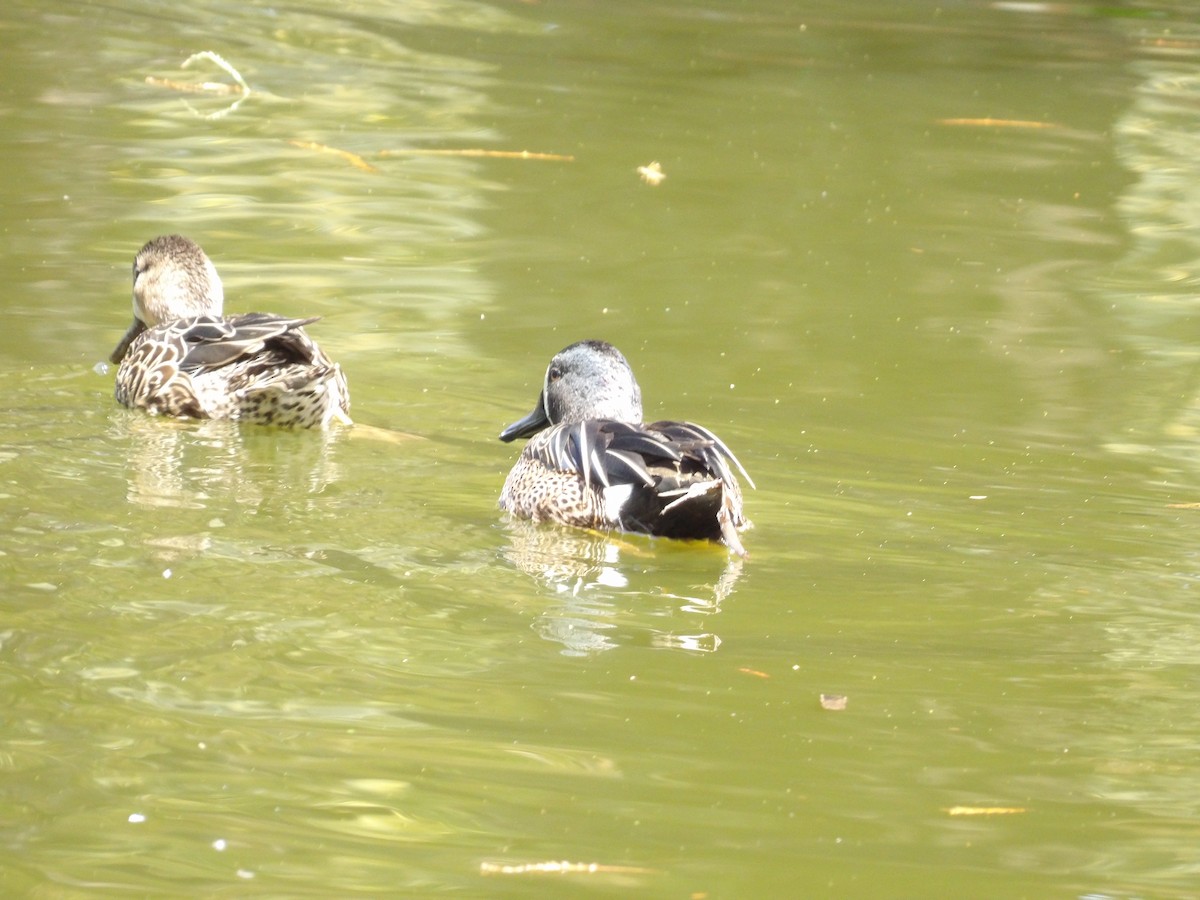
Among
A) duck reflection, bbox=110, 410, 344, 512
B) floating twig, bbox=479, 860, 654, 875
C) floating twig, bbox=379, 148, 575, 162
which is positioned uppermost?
floating twig, bbox=379, 148, 575, 162

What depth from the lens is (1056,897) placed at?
434 centimetres

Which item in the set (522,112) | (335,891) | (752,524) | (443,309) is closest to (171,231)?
(443,309)

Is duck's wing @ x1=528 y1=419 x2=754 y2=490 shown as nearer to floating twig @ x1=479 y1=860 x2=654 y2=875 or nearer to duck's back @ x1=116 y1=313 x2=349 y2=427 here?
duck's back @ x1=116 y1=313 x2=349 y2=427

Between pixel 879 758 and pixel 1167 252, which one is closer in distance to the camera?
pixel 879 758

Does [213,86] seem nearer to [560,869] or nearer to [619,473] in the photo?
[619,473]

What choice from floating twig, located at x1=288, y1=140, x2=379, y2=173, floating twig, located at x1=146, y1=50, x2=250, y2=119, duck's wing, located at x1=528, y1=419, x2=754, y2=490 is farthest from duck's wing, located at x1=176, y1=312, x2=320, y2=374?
floating twig, located at x1=146, y1=50, x2=250, y2=119

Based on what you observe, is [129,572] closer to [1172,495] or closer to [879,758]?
[879,758]

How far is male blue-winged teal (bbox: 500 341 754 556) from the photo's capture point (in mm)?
6984

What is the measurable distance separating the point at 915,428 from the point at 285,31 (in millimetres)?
9398

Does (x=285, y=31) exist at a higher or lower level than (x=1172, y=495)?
higher

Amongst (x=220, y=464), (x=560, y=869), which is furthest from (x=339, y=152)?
(x=560, y=869)

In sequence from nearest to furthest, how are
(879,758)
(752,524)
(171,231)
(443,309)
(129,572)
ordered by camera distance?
(879,758) → (129,572) → (752,524) → (443,309) → (171,231)

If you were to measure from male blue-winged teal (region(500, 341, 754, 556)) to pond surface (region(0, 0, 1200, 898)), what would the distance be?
174mm

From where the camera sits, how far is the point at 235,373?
8852mm
